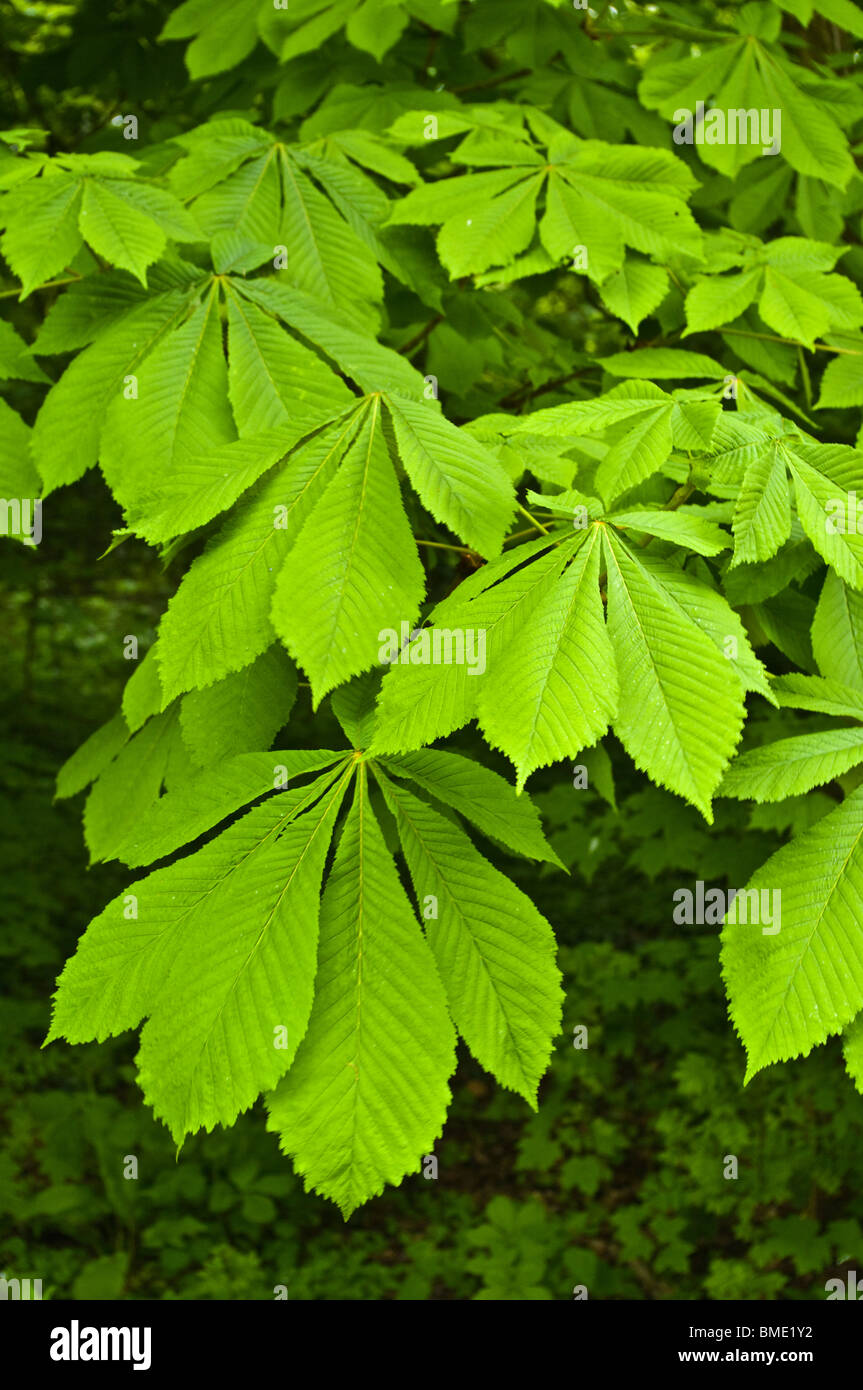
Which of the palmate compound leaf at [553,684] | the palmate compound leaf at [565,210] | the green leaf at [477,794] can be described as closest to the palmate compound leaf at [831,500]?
the palmate compound leaf at [553,684]

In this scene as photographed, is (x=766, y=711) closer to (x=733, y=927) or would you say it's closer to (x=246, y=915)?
(x=733, y=927)

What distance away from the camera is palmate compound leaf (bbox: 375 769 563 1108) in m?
1.05

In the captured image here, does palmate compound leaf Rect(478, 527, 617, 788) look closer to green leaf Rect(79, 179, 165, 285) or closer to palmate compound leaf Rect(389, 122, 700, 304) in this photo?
green leaf Rect(79, 179, 165, 285)

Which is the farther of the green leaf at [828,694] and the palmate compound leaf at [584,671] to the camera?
the green leaf at [828,694]

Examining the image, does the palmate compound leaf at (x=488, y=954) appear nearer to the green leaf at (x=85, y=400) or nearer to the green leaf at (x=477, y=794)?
the green leaf at (x=477, y=794)

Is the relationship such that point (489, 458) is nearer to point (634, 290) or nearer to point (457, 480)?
point (457, 480)

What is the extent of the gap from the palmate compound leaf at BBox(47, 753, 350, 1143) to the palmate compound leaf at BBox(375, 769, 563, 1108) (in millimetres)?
127

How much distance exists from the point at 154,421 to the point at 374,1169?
3.04ft

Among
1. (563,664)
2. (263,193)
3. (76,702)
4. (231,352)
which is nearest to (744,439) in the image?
(563,664)

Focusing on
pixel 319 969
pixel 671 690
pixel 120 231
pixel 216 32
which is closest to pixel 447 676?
pixel 671 690

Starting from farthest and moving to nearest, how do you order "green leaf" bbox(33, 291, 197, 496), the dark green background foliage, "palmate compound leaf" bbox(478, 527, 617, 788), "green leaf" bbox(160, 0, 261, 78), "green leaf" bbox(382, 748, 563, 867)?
"green leaf" bbox(160, 0, 261, 78), "green leaf" bbox(33, 291, 197, 496), "green leaf" bbox(382, 748, 563, 867), the dark green background foliage, "palmate compound leaf" bbox(478, 527, 617, 788)

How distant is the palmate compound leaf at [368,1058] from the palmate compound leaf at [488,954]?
0.06 metres

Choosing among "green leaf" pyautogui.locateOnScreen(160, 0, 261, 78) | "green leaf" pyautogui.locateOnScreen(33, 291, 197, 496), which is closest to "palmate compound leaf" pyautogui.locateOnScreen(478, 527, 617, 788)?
"green leaf" pyautogui.locateOnScreen(33, 291, 197, 496)

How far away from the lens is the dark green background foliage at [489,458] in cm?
105
